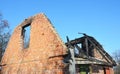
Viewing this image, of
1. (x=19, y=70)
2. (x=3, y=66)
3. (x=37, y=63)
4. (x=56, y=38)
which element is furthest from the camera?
(x=3, y=66)

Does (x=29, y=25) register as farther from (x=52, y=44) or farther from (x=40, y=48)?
(x=52, y=44)

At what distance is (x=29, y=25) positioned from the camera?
16516mm

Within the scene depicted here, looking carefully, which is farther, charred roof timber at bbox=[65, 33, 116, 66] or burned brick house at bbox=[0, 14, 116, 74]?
charred roof timber at bbox=[65, 33, 116, 66]

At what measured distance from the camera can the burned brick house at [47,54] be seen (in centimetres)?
1216

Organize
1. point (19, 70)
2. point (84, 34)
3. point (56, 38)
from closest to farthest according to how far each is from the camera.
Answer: point (56, 38) → point (84, 34) → point (19, 70)

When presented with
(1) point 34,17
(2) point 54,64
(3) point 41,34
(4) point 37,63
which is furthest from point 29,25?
(2) point 54,64

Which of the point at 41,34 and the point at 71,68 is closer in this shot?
the point at 71,68

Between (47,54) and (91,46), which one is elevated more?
(91,46)

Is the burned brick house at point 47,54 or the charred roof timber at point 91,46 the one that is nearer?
the burned brick house at point 47,54

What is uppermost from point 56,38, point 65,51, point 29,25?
point 29,25

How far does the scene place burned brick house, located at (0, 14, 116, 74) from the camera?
12164mm

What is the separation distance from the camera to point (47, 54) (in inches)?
519

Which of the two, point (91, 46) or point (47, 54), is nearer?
point (47, 54)

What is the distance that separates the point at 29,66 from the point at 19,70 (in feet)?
5.04
